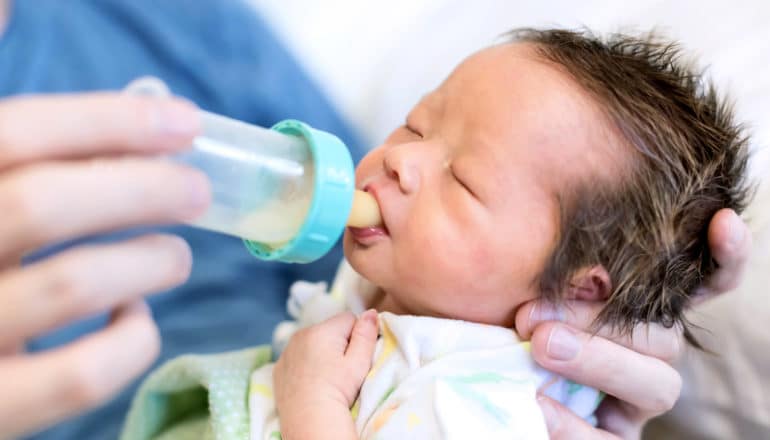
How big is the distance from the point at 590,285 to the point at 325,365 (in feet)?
1.19

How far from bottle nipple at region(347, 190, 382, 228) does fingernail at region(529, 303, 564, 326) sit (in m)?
0.23

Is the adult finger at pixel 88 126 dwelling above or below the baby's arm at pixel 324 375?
above

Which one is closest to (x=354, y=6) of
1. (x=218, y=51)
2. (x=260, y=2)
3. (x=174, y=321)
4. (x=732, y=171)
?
(x=260, y=2)

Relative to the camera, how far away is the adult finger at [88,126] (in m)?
0.55

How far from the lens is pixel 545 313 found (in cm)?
96

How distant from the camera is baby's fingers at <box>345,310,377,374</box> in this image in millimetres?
976

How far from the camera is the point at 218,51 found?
5.37 ft

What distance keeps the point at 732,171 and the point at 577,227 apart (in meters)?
0.28

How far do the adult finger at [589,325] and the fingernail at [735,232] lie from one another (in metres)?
0.15

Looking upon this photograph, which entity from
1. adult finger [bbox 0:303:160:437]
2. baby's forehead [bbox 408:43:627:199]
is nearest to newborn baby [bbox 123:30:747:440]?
baby's forehead [bbox 408:43:627:199]

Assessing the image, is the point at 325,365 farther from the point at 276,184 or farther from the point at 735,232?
the point at 735,232

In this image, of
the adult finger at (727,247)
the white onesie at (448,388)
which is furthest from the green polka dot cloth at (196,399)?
the adult finger at (727,247)

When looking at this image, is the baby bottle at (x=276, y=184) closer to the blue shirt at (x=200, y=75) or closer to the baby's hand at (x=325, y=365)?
the baby's hand at (x=325, y=365)

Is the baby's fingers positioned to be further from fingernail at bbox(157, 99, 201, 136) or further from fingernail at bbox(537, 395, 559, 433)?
fingernail at bbox(157, 99, 201, 136)
